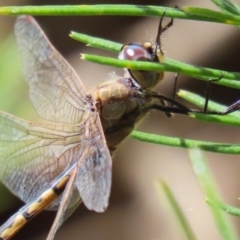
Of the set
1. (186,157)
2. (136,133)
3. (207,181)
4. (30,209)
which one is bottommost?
(186,157)

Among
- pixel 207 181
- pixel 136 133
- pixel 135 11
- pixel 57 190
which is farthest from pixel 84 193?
pixel 207 181

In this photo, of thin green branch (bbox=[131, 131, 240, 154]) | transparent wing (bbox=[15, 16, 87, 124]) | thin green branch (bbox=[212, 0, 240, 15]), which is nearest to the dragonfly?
transparent wing (bbox=[15, 16, 87, 124])

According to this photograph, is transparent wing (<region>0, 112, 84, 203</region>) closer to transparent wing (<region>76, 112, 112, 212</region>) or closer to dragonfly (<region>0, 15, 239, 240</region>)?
dragonfly (<region>0, 15, 239, 240</region>)

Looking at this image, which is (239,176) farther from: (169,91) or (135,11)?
(135,11)

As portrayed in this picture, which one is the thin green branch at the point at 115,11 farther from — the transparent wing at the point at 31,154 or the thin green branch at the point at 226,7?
the transparent wing at the point at 31,154

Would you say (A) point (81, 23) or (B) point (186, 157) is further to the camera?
(A) point (81, 23)

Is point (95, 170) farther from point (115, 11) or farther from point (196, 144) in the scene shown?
point (115, 11)

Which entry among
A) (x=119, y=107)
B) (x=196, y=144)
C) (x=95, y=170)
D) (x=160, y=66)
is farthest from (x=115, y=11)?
(x=119, y=107)
